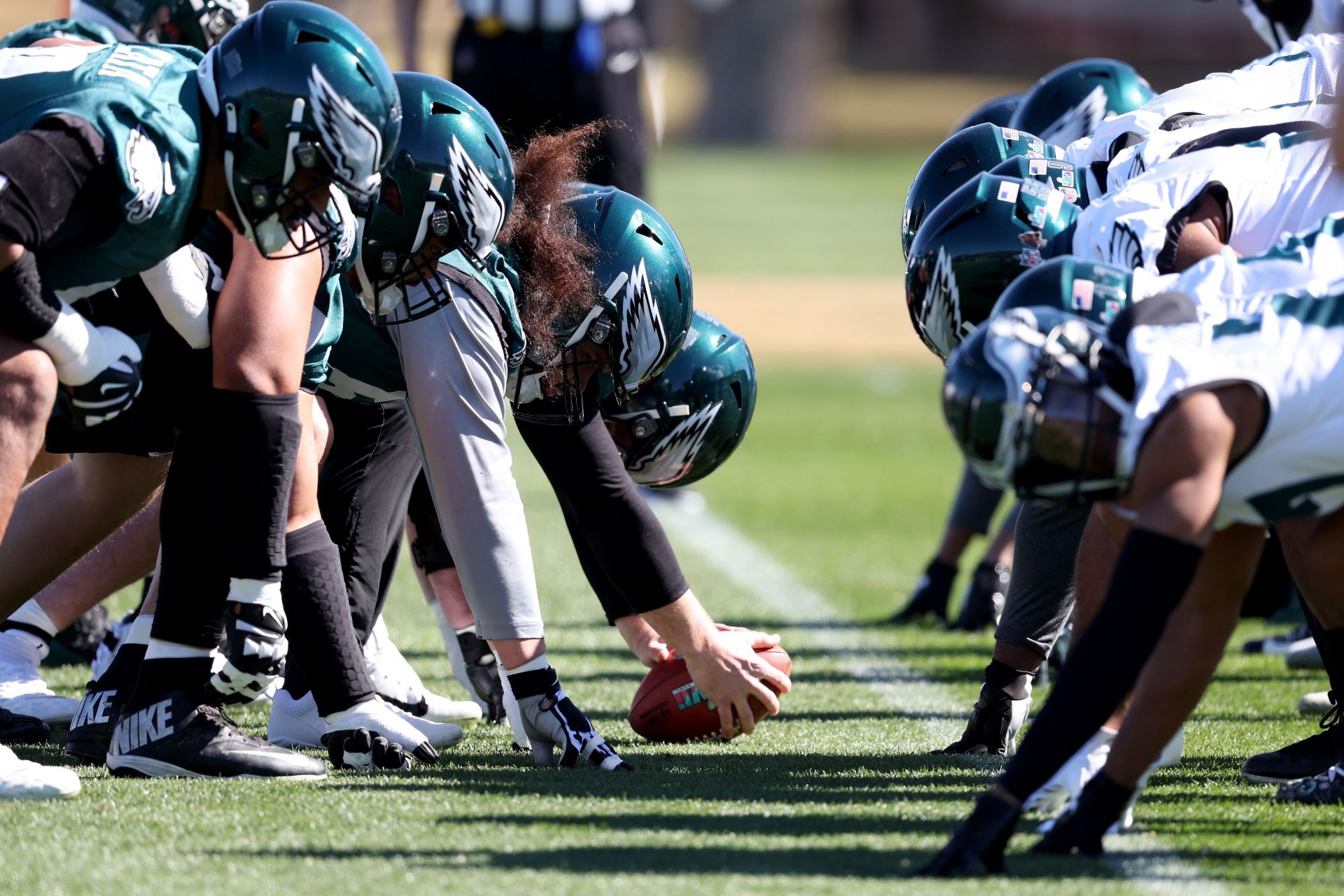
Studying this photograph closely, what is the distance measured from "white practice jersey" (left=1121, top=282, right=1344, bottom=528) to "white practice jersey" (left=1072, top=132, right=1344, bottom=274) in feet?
2.16

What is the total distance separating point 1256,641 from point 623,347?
3030 millimetres

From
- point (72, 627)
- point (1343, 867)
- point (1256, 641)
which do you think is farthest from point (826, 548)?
point (1343, 867)

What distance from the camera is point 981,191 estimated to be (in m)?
4.24

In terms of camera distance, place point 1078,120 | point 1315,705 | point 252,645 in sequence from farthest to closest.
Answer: point 1078,120 < point 1315,705 < point 252,645

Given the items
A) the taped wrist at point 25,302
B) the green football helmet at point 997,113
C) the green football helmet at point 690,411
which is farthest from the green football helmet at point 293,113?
the green football helmet at point 997,113

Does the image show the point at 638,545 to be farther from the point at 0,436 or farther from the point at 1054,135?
the point at 1054,135

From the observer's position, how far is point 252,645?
3.67 m

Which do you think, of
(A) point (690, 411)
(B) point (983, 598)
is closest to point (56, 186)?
(A) point (690, 411)

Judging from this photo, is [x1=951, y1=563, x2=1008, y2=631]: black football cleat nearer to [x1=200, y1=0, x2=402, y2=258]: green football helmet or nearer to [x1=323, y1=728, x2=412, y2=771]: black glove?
[x1=323, y1=728, x2=412, y2=771]: black glove

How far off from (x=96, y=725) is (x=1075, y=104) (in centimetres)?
351

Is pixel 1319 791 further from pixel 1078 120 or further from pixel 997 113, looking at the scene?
pixel 997 113

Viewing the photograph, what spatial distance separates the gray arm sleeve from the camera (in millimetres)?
3984

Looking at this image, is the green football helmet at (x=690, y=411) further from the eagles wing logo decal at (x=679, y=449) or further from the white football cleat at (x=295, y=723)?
the white football cleat at (x=295, y=723)

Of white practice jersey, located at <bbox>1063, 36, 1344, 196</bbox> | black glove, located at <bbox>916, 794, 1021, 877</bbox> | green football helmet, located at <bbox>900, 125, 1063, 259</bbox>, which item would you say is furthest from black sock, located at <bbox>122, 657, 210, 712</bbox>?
white practice jersey, located at <bbox>1063, 36, 1344, 196</bbox>
